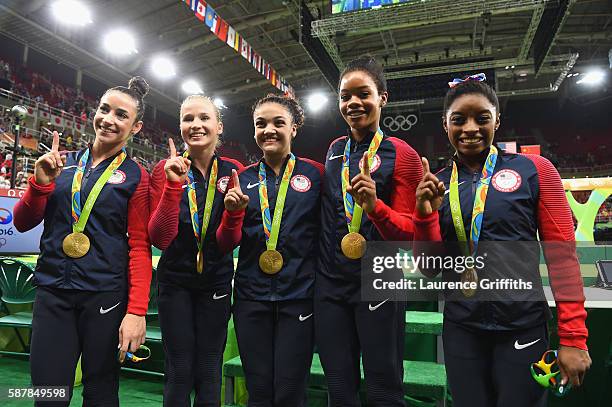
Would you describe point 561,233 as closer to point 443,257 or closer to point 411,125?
point 443,257

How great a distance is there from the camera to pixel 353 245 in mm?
1686

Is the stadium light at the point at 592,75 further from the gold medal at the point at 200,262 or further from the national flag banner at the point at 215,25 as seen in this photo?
the gold medal at the point at 200,262

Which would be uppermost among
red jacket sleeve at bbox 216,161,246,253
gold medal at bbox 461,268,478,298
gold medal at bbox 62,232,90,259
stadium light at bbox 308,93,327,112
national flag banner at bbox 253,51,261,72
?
stadium light at bbox 308,93,327,112

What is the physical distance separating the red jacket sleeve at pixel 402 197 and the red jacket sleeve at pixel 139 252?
0.99m

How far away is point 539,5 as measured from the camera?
27.1 feet

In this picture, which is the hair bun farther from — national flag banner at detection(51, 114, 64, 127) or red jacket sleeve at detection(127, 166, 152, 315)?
national flag banner at detection(51, 114, 64, 127)

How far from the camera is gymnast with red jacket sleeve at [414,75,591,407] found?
1.42 meters

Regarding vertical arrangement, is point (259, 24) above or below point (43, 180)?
above

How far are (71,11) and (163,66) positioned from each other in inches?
142

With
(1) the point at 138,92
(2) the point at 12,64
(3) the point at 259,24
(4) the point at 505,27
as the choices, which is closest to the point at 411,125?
A: (4) the point at 505,27

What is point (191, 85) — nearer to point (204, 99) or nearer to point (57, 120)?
point (57, 120)

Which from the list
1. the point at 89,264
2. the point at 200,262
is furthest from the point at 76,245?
the point at 200,262

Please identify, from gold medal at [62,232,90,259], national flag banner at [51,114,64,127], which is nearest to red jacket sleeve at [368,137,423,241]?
gold medal at [62,232,90,259]

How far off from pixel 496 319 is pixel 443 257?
29cm
